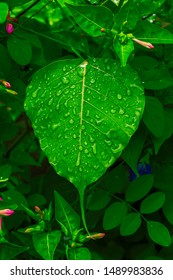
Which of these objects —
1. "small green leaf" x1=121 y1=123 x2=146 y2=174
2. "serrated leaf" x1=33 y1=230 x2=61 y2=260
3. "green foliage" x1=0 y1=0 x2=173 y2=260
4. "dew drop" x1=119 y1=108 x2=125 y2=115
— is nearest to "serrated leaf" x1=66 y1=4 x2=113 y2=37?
"green foliage" x1=0 y1=0 x2=173 y2=260

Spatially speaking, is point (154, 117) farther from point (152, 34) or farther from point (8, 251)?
point (8, 251)

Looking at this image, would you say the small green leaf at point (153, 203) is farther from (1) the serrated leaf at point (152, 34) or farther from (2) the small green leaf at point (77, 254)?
(1) the serrated leaf at point (152, 34)

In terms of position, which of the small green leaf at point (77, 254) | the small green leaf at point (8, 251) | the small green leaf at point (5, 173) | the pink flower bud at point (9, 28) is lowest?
the small green leaf at point (8, 251)

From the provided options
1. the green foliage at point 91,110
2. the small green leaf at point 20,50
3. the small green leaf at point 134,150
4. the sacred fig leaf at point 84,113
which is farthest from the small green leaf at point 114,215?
the small green leaf at point 20,50

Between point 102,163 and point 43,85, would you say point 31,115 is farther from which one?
point 102,163

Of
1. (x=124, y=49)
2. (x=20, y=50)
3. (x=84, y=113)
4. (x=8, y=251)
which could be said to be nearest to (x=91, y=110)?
(x=84, y=113)
